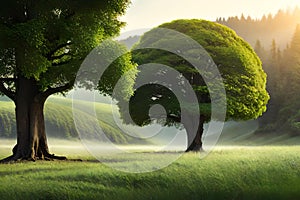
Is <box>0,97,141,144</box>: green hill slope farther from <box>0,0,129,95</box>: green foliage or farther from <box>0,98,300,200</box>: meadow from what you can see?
<box>0,98,300,200</box>: meadow

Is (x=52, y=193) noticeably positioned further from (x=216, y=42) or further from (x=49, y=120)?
(x=49, y=120)

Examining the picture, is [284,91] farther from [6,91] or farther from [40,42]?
[40,42]

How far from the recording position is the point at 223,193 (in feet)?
63.3

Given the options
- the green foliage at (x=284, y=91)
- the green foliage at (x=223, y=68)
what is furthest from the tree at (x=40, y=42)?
the green foliage at (x=284, y=91)

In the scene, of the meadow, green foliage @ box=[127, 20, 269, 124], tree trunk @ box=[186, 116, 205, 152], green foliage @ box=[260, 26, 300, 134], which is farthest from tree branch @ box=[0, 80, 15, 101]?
green foliage @ box=[260, 26, 300, 134]

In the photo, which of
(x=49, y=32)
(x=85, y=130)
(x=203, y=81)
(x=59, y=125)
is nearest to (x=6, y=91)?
(x=49, y=32)

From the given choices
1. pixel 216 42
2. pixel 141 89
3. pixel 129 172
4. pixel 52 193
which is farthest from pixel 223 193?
pixel 216 42

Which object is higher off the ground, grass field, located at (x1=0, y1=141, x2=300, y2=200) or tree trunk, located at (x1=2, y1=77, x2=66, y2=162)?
tree trunk, located at (x1=2, y1=77, x2=66, y2=162)

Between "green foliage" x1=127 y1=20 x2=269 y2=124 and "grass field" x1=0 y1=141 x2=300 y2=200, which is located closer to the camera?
"grass field" x1=0 y1=141 x2=300 y2=200

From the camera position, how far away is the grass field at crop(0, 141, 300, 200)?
1708cm

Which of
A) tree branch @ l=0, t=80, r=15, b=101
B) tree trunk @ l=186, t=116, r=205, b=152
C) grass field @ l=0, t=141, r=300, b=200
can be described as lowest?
grass field @ l=0, t=141, r=300, b=200

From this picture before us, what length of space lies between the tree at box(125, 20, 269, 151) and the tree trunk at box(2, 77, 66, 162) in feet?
33.4

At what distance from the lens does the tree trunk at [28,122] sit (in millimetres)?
27688

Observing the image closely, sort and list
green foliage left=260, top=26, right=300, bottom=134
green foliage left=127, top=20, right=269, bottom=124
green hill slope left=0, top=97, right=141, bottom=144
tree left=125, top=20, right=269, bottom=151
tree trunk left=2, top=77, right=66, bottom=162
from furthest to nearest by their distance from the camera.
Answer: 1. green foliage left=260, top=26, right=300, bottom=134
2. green hill slope left=0, top=97, right=141, bottom=144
3. green foliage left=127, top=20, right=269, bottom=124
4. tree left=125, top=20, right=269, bottom=151
5. tree trunk left=2, top=77, right=66, bottom=162
